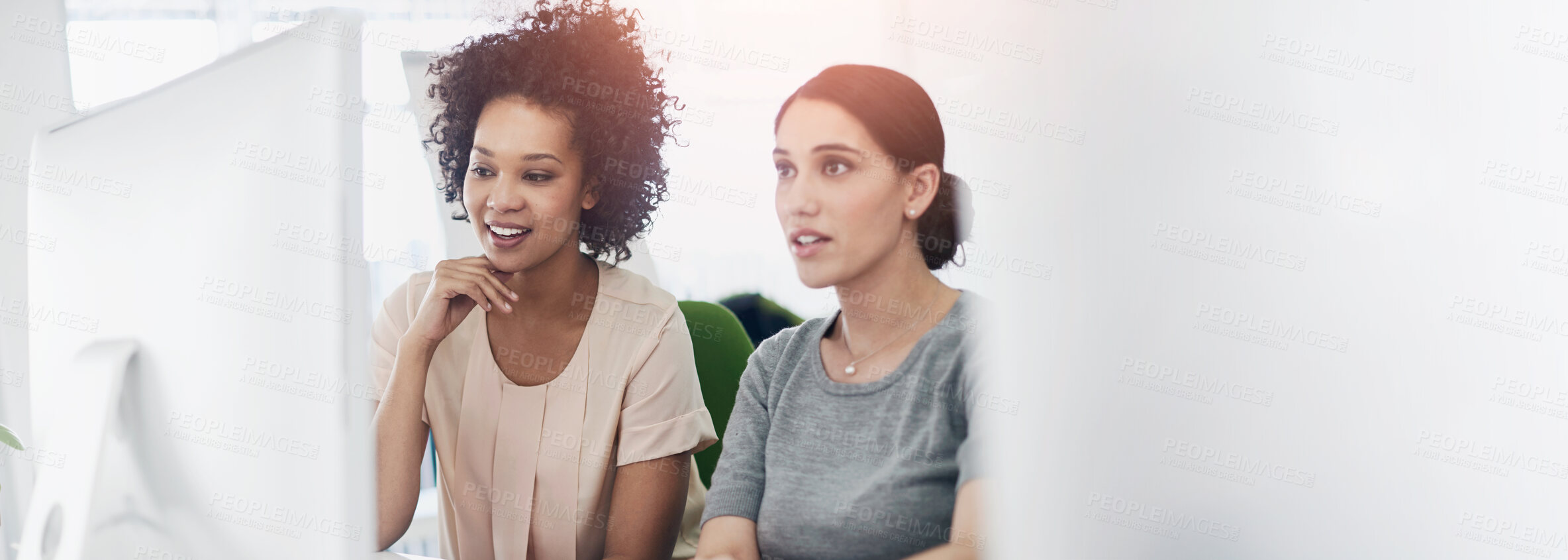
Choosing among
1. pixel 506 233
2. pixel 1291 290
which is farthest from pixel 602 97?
pixel 1291 290

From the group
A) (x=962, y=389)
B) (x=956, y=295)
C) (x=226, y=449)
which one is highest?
(x=956, y=295)

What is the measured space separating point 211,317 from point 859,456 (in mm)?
995

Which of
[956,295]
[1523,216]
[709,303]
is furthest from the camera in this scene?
[709,303]

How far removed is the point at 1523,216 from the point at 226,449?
1711mm

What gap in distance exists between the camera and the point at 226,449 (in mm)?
1353

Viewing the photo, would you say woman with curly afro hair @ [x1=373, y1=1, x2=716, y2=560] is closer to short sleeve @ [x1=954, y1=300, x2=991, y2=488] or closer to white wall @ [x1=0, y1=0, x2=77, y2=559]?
short sleeve @ [x1=954, y1=300, x2=991, y2=488]

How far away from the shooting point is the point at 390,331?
139 centimetres

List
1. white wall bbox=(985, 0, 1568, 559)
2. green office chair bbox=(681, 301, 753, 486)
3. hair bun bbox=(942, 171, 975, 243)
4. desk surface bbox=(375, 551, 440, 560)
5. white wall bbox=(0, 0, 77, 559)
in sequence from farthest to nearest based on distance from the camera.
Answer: white wall bbox=(0, 0, 77, 559), desk surface bbox=(375, 551, 440, 560), green office chair bbox=(681, 301, 753, 486), hair bun bbox=(942, 171, 975, 243), white wall bbox=(985, 0, 1568, 559)

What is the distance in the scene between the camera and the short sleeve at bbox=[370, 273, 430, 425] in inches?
53.7

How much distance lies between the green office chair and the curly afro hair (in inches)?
7.0

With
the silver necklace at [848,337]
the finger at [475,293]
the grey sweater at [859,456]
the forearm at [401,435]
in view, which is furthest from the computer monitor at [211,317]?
the silver necklace at [848,337]

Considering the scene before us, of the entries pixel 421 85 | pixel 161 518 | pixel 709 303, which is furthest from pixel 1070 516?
pixel 161 518

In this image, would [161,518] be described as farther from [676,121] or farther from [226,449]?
[676,121]

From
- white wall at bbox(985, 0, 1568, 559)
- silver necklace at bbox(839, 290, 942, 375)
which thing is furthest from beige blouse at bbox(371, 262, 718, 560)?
white wall at bbox(985, 0, 1568, 559)
